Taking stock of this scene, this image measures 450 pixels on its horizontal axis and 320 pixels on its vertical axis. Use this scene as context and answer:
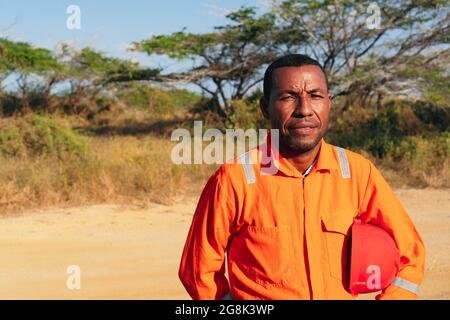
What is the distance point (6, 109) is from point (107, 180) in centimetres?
1355

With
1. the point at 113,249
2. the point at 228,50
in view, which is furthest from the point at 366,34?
the point at 113,249

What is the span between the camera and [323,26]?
16031mm

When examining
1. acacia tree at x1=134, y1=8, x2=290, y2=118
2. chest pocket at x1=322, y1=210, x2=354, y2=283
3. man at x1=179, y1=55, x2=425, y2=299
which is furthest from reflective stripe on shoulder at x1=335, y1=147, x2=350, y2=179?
acacia tree at x1=134, y1=8, x2=290, y2=118

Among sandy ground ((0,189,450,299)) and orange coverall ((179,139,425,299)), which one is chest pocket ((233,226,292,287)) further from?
sandy ground ((0,189,450,299))

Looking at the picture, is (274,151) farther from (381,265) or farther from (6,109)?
(6,109)

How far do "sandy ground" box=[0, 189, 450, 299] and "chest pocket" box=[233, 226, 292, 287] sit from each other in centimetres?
262

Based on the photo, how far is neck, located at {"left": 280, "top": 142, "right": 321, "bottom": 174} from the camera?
6.28 feet

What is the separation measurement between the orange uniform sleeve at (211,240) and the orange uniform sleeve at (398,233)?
42cm

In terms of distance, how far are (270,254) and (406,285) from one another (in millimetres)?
411

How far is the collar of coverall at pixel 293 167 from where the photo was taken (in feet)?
6.12

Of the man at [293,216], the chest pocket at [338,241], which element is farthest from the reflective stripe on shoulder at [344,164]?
the chest pocket at [338,241]

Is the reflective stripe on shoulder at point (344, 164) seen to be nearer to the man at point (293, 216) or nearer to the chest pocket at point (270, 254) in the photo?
the man at point (293, 216)

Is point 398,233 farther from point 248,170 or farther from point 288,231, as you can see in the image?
point 248,170

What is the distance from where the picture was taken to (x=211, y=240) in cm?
187
